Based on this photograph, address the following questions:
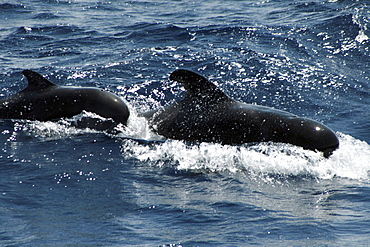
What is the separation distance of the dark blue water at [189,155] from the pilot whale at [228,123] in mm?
214

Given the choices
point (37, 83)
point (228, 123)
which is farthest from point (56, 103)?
point (228, 123)

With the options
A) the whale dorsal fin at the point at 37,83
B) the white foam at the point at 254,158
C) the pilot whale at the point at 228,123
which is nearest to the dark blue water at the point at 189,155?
the white foam at the point at 254,158

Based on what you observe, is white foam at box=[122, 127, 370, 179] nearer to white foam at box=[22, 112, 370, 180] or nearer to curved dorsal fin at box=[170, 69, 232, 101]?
white foam at box=[22, 112, 370, 180]

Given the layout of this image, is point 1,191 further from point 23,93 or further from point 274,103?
point 274,103

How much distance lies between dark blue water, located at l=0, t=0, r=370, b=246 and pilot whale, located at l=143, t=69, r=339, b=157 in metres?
0.21

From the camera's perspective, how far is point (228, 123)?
9969mm

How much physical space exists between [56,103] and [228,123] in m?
3.68

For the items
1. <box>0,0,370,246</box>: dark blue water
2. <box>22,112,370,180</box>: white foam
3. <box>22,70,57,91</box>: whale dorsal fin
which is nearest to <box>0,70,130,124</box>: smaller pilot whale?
<box>22,70,57,91</box>: whale dorsal fin

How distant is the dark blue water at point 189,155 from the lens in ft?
22.6

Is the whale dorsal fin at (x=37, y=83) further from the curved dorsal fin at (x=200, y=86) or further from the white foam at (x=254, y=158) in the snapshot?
the curved dorsal fin at (x=200, y=86)

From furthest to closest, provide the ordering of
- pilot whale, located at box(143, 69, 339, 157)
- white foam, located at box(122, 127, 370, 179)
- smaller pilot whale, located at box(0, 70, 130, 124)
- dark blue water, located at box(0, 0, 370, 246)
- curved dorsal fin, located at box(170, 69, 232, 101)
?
1. smaller pilot whale, located at box(0, 70, 130, 124)
2. curved dorsal fin, located at box(170, 69, 232, 101)
3. pilot whale, located at box(143, 69, 339, 157)
4. white foam, located at box(122, 127, 370, 179)
5. dark blue water, located at box(0, 0, 370, 246)

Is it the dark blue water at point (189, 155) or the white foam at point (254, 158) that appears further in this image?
the white foam at point (254, 158)

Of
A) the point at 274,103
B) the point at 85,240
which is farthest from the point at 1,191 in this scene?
the point at 274,103

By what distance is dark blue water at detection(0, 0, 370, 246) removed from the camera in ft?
22.6
